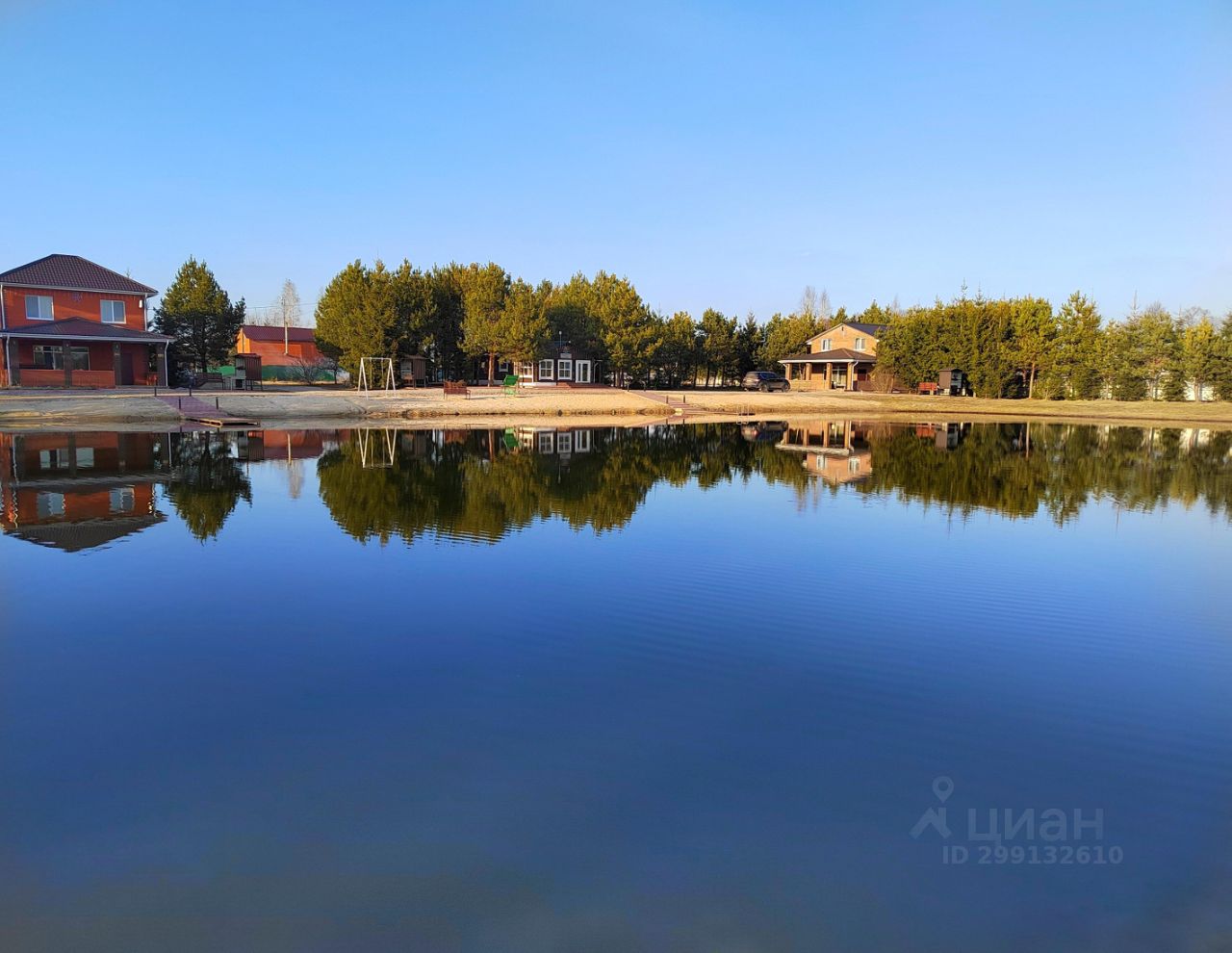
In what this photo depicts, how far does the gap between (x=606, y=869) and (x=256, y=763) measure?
2930mm

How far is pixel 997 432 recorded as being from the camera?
40344 mm

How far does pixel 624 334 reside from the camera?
6606 centimetres

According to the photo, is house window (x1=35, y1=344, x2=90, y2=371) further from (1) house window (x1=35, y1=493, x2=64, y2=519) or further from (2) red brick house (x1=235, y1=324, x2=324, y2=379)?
(1) house window (x1=35, y1=493, x2=64, y2=519)

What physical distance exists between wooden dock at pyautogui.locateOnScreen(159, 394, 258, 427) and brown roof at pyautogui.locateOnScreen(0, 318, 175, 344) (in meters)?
6.88

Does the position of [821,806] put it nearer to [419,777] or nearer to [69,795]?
[419,777]

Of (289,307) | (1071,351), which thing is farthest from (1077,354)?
(289,307)

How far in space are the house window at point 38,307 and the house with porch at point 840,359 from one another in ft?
190

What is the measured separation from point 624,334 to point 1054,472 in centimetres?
4526

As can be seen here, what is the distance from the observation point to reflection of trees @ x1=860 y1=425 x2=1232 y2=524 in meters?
18.8

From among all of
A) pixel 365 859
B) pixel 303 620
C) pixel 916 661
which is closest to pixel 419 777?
pixel 365 859

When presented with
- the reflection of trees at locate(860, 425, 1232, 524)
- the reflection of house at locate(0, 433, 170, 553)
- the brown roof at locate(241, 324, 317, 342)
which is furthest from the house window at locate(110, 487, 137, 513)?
the brown roof at locate(241, 324, 317, 342)

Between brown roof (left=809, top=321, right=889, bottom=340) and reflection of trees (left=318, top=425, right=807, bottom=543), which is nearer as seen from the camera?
reflection of trees (left=318, top=425, right=807, bottom=543)

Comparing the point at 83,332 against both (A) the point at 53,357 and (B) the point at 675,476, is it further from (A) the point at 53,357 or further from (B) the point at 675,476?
(B) the point at 675,476

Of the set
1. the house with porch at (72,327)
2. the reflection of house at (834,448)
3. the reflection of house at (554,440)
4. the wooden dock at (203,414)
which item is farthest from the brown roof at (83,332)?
the reflection of house at (834,448)
